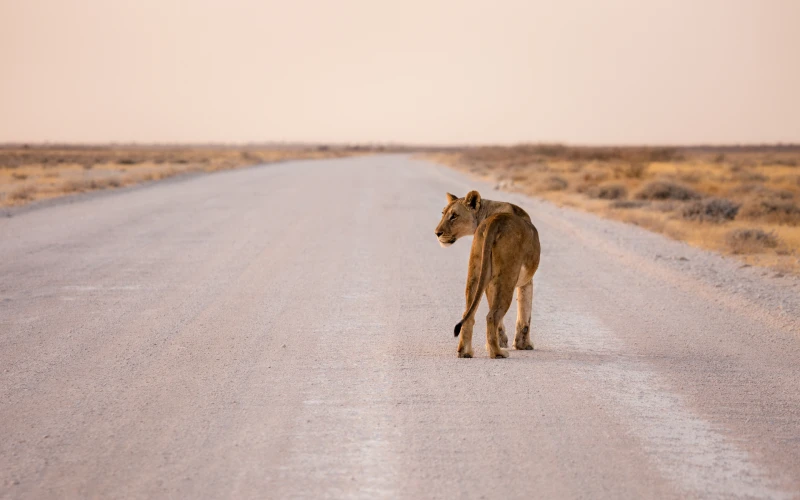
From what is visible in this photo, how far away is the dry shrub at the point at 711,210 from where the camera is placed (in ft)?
66.9

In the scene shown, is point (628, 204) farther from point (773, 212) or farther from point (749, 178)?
point (749, 178)

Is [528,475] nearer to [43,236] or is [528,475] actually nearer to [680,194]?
[43,236]

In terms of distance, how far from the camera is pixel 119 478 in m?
4.23

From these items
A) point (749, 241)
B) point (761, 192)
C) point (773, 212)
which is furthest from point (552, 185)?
point (749, 241)

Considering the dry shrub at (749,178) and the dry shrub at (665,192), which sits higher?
the dry shrub at (665,192)

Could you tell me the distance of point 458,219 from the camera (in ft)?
22.2

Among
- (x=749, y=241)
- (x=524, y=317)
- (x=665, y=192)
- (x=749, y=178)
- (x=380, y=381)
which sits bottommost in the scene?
(x=749, y=178)

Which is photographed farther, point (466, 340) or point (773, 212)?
point (773, 212)

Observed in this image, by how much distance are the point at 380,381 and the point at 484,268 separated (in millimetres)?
1220

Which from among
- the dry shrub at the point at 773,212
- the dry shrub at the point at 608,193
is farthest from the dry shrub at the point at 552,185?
the dry shrub at the point at 773,212

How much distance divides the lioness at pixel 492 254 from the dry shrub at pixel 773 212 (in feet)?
51.3

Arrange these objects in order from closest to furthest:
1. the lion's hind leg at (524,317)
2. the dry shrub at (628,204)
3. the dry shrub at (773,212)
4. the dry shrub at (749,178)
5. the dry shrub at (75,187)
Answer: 1. the lion's hind leg at (524,317)
2. the dry shrub at (773,212)
3. the dry shrub at (628,204)
4. the dry shrub at (75,187)
5. the dry shrub at (749,178)

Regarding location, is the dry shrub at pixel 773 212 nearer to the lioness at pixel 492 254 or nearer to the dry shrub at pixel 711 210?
the dry shrub at pixel 711 210

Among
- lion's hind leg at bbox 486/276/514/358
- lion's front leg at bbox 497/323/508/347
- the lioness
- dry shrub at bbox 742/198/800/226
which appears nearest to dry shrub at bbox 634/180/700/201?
dry shrub at bbox 742/198/800/226
